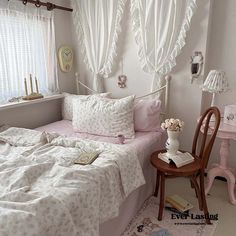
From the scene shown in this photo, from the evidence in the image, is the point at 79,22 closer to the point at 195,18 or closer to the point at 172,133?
the point at 195,18

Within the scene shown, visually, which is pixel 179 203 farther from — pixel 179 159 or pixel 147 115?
pixel 147 115

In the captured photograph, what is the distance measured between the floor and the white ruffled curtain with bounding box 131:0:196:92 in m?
1.05

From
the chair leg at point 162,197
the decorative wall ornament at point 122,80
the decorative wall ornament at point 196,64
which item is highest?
the decorative wall ornament at point 196,64

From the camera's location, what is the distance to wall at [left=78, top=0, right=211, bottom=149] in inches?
88.9

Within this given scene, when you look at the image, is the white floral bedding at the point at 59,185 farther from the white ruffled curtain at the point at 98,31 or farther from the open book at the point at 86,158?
the white ruffled curtain at the point at 98,31

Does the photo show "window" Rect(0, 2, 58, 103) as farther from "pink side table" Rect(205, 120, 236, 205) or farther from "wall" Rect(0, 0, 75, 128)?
"pink side table" Rect(205, 120, 236, 205)

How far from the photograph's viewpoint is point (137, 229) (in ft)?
6.07

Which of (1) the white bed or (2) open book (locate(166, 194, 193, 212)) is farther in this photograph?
(2) open book (locate(166, 194, 193, 212))

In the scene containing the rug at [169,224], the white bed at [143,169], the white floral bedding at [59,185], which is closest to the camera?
the white floral bedding at [59,185]

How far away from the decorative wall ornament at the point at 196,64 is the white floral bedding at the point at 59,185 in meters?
1.11

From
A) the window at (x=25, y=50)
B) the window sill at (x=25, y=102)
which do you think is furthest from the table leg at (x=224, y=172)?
the window at (x=25, y=50)

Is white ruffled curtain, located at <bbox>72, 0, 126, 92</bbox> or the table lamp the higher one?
white ruffled curtain, located at <bbox>72, 0, 126, 92</bbox>

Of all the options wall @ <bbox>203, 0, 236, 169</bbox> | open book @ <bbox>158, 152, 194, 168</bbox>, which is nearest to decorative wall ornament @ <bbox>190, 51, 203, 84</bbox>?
wall @ <bbox>203, 0, 236, 169</bbox>

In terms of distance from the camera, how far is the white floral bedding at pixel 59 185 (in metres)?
1.02
